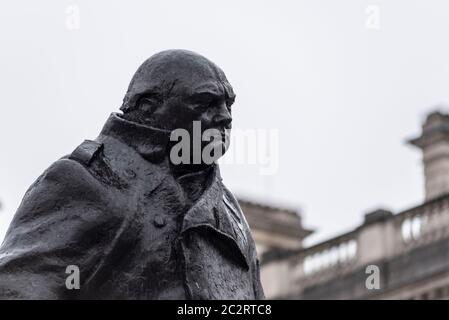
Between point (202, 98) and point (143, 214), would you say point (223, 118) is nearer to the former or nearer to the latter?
point (202, 98)

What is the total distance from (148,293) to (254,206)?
3711 centimetres

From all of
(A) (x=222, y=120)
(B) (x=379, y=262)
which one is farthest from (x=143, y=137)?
(B) (x=379, y=262)

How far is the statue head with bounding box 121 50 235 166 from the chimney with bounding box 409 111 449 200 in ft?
103

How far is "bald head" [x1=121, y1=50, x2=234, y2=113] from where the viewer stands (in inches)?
214

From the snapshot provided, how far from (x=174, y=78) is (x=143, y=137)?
0.19 meters

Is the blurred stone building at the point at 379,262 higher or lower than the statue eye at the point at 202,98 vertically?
higher

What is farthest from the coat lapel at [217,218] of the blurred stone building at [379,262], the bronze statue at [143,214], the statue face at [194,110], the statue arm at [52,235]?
Result: the blurred stone building at [379,262]

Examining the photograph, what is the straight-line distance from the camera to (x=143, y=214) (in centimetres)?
535

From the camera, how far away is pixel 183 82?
17.9ft

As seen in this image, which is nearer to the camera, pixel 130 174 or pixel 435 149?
pixel 130 174

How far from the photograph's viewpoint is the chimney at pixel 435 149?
36688 millimetres

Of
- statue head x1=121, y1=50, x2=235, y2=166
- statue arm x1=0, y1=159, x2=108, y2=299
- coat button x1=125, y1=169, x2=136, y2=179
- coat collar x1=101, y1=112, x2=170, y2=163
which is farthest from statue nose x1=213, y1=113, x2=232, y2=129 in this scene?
statue arm x1=0, y1=159, x2=108, y2=299

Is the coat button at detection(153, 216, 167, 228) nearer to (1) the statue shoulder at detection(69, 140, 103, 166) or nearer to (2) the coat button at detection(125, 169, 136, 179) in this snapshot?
(2) the coat button at detection(125, 169, 136, 179)

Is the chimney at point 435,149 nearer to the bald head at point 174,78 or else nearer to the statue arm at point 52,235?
the bald head at point 174,78
